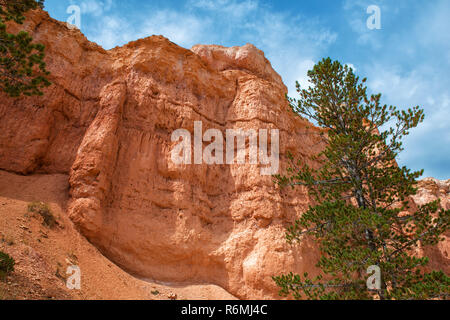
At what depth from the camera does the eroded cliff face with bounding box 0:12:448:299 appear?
13.6 metres

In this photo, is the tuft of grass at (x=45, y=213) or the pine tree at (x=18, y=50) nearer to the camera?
the pine tree at (x=18, y=50)

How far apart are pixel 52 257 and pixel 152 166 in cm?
627

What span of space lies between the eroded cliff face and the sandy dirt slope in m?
0.70

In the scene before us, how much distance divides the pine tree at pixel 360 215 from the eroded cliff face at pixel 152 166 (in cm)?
491

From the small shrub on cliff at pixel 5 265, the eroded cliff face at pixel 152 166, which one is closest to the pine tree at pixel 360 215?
the eroded cliff face at pixel 152 166

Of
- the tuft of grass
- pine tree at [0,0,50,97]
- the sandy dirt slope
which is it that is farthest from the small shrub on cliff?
pine tree at [0,0,50,97]

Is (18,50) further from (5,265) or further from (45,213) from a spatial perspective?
(5,265)

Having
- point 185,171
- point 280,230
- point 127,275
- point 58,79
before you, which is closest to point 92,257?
point 127,275

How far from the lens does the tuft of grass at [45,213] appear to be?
37.9ft

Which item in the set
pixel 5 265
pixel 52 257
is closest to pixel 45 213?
pixel 52 257

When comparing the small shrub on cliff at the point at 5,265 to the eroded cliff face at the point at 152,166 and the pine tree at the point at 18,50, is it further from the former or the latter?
the pine tree at the point at 18,50

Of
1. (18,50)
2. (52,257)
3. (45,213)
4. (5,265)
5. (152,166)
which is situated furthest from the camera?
(152,166)

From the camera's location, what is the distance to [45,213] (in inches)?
462
